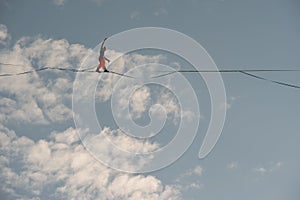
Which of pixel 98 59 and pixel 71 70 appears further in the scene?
pixel 98 59

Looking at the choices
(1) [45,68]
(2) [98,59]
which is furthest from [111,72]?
(1) [45,68]

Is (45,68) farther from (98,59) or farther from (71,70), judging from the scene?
(98,59)

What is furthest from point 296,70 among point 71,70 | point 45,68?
point 45,68

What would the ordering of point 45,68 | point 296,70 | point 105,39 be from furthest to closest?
point 105,39 → point 45,68 → point 296,70

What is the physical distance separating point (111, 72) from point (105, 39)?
2138 mm

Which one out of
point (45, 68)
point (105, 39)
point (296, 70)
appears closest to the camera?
point (296, 70)

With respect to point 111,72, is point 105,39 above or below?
above

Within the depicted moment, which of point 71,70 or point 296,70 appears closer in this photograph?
point 296,70

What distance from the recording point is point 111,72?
2108cm

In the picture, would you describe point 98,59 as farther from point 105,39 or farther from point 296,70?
point 296,70

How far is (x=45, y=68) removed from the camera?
2017cm

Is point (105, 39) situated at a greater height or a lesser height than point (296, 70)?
greater

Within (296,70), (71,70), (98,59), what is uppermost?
(98,59)

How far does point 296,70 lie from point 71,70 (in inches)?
472
